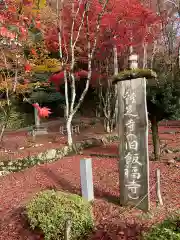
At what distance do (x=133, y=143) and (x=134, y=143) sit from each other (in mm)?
19

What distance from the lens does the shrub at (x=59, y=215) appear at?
434 centimetres

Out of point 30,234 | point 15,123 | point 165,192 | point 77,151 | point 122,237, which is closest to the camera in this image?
point 122,237

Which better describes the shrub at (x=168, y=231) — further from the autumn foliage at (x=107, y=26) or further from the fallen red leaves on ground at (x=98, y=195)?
the autumn foliage at (x=107, y=26)

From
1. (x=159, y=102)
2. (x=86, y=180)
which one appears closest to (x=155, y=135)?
(x=159, y=102)

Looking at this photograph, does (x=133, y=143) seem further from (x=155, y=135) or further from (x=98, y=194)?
(x=155, y=135)

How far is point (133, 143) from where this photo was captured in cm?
534

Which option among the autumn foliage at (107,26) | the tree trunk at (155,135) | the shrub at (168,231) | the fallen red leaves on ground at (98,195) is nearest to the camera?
the shrub at (168,231)

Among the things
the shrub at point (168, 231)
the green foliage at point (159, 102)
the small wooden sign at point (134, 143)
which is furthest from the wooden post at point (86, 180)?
the green foliage at point (159, 102)

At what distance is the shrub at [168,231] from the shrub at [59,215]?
5.17ft

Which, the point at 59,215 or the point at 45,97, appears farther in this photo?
the point at 45,97

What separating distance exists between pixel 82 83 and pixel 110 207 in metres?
19.1

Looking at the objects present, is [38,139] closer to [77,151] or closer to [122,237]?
[77,151]

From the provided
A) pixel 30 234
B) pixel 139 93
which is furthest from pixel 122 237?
pixel 139 93

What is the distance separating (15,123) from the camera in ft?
73.7
